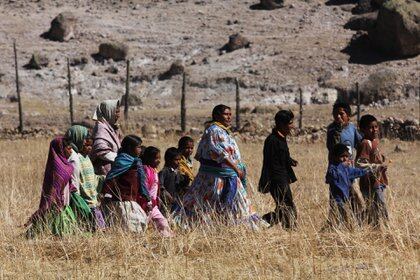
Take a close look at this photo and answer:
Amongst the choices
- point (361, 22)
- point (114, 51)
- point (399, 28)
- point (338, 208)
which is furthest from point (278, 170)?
point (361, 22)

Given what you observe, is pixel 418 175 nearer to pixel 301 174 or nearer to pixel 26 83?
pixel 301 174

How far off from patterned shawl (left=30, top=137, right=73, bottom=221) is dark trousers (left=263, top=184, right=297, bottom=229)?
6.06ft

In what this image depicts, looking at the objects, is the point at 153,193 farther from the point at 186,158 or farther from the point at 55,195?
the point at 55,195

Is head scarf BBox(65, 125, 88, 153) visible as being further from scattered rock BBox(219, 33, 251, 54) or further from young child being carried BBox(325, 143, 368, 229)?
scattered rock BBox(219, 33, 251, 54)

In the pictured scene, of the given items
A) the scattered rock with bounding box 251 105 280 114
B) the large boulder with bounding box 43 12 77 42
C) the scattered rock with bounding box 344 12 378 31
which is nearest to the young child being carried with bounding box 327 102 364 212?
the scattered rock with bounding box 251 105 280 114

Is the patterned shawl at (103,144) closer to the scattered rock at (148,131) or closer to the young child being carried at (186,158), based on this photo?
the young child being carried at (186,158)

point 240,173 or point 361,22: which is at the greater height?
point 240,173

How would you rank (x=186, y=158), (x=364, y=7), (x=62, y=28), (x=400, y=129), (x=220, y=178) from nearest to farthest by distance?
(x=220, y=178), (x=186, y=158), (x=400, y=129), (x=62, y=28), (x=364, y=7)

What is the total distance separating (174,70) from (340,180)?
27.9 metres

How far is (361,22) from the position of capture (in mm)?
40781

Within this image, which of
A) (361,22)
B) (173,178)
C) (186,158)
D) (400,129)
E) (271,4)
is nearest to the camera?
(173,178)

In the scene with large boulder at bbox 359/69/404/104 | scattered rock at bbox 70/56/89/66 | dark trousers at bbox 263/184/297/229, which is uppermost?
dark trousers at bbox 263/184/297/229

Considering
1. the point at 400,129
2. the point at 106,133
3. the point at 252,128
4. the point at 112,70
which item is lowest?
the point at 112,70

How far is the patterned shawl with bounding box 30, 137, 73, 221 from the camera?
7930mm
